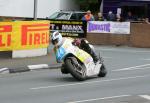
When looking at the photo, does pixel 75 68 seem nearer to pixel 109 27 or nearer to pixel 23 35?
pixel 23 35

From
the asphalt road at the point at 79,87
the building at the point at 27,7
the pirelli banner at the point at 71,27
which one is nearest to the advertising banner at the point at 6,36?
the asphalt road at the point at 79,87

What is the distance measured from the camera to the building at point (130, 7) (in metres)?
47.1

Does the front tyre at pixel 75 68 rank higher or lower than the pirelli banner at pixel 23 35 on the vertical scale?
lower

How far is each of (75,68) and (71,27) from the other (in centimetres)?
1748

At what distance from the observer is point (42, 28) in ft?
79.6

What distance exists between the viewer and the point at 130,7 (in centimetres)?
4778

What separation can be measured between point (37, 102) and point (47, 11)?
115 feet

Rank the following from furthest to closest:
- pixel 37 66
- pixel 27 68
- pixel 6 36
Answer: pixel 6 36 < pixel 37 66 < pixel 27 68

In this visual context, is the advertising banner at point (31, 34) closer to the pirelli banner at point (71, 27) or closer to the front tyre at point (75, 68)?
the front tyre at point (75, 68)

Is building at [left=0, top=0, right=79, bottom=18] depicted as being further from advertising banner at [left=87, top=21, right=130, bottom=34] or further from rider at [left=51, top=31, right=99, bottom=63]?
rider at [left=51, top=31, right=99, bottom=63]

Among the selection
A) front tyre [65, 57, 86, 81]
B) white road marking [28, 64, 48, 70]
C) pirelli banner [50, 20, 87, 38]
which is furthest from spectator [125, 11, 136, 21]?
front tyre [65, 57, 86, 81]

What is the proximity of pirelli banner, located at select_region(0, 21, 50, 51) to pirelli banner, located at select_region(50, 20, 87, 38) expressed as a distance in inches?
346

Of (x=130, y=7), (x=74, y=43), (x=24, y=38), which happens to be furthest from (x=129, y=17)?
(x=74, y=43)

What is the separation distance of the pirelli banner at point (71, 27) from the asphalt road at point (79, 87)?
1133 centimetres
